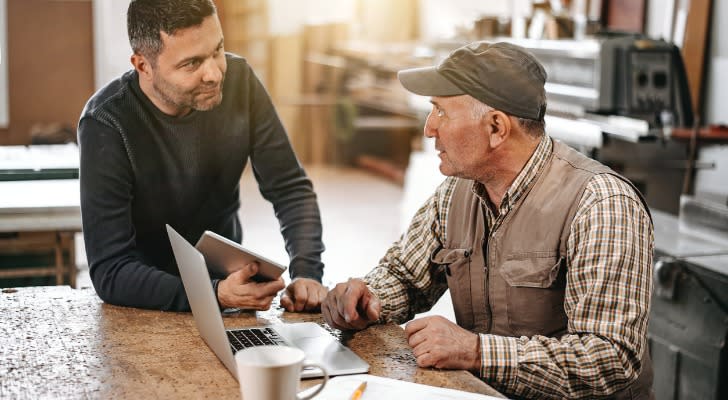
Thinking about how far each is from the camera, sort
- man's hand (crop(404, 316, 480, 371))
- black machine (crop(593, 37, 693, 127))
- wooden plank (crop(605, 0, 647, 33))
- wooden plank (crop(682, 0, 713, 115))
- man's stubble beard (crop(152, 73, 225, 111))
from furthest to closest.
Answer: wooden plank (crop(605, 0, 647, 33)), wooden plank (crop(682, 0, 713, 115)), black machine (crop(593, 37, 693, 127)), man's stubble beard (crop(152, 73, 225, 111)), man's hand (crop(404, 316, 480, 371))

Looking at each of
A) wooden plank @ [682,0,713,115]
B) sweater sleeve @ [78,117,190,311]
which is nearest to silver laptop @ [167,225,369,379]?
sweater sleeve @ [78,117,190,311]

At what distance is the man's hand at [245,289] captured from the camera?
6.31 ft

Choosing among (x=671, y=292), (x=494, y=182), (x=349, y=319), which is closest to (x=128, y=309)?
(x=349, y=319)

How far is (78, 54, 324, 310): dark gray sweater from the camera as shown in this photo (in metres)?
2.12

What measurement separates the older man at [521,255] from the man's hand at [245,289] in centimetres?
13

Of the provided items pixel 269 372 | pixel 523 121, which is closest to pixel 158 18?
pixel 523 121

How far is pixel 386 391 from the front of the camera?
5.10ft

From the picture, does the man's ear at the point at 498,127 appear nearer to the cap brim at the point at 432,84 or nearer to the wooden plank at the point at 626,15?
the cap brim at the point at 432,84

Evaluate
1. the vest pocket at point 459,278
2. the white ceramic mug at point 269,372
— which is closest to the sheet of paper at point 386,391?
the white ceramic mug at point 269,372

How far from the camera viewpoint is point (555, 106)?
5.66 meters

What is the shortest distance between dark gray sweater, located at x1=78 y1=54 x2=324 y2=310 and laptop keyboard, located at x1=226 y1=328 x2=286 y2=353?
0.72ft

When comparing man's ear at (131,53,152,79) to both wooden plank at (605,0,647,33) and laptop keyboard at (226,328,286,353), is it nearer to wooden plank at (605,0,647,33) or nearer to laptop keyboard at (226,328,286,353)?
laptop keyboard at (226,328,286,353)

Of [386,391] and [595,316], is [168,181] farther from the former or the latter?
[595,316]

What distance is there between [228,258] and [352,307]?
284 mm
